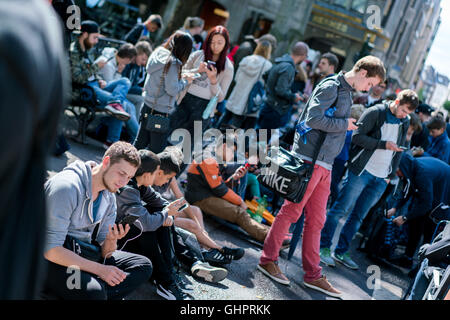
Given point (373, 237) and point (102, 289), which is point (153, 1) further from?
point (102, 289)

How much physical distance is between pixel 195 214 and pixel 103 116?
8.92 ft

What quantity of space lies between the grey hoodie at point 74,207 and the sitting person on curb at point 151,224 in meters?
0.42

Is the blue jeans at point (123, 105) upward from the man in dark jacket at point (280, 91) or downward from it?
downward

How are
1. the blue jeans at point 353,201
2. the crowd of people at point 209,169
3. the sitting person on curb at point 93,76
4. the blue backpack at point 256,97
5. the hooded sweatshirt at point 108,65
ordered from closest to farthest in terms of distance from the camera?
1. the crowd of people at point 209,169
2. the blue jeans at point 353,201
3. the sitting person on curb at point 93,76
4. the hooded sweatshirt at point 108,65
5. the blue backpack at point 256,97

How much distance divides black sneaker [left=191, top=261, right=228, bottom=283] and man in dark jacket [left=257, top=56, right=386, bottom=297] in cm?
75

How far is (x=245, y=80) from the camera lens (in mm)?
8508

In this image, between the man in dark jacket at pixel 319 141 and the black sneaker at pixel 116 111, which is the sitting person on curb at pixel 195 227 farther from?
the black sneaker at pixel 116 111

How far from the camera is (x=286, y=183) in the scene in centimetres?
500

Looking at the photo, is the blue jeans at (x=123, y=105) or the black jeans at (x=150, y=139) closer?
the black jeans at (x=150, y=139)

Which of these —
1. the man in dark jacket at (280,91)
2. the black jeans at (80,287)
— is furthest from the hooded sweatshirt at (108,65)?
the black jeans at (80,287)

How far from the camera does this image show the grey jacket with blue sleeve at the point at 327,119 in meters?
4.98

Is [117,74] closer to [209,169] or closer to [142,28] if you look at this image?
[142,28]
